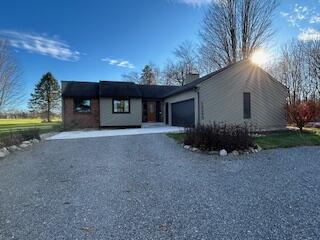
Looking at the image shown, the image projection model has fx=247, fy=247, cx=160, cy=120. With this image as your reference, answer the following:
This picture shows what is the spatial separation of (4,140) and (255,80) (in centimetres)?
1480

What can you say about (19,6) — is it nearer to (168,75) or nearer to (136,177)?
(136,177)

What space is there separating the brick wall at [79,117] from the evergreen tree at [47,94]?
23.7m

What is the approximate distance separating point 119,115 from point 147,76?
80.4 ft

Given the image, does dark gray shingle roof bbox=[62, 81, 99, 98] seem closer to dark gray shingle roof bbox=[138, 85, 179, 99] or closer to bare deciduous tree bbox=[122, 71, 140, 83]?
dark gray shingle roof bbox=[138, 85, 179, 99]

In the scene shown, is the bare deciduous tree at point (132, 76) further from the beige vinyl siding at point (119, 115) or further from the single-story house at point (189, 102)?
the beige vinyl siding at point (119, 115)

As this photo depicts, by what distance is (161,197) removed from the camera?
14.9 ft

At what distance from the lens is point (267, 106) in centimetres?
1686

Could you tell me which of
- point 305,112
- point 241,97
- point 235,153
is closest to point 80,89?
point 241,97

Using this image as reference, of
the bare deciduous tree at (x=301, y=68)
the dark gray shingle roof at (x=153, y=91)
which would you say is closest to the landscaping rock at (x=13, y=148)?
the dark gray shingle roof at (x=153, y=91)

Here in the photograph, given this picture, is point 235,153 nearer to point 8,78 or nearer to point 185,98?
point 185,98

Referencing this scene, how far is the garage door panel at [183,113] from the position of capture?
55.0 ft

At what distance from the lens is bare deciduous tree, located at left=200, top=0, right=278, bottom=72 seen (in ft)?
75.8

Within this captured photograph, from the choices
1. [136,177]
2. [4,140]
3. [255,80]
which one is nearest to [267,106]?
[255,80]

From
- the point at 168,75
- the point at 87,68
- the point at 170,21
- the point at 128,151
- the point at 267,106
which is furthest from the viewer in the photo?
the point at 168,75
